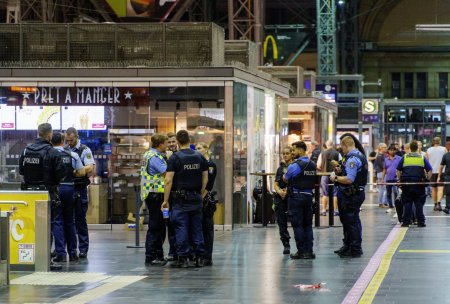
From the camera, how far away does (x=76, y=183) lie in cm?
1689

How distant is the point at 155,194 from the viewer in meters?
16.0

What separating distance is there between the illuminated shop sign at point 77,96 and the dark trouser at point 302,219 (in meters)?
6.49

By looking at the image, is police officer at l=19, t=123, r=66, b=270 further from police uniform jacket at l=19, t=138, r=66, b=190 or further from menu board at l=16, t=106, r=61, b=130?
menu board at l=16, t=106, r=61, b=130

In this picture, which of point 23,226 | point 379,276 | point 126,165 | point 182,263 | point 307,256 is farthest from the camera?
point 126,165

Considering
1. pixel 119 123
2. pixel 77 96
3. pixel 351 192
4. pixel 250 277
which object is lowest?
pixel 250 277

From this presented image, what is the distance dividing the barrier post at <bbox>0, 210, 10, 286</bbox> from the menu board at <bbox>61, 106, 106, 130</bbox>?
9.11m

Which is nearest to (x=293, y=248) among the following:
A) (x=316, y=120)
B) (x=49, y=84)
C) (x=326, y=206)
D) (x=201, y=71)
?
(x=201, y=71)

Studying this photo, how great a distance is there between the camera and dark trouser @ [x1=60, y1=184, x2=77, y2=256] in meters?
16.3

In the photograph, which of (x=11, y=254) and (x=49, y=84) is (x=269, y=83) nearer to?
(x=49, y=84)

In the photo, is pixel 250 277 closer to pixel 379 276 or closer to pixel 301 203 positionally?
pixel 379 276

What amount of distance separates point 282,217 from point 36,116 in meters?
6.94

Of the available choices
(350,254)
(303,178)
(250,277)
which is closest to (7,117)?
(303,178)

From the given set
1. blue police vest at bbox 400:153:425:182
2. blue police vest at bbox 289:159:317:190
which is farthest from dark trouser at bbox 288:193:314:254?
blue police vest at bbox 400:153:425:182

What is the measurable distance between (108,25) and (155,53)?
1113 millimetres
